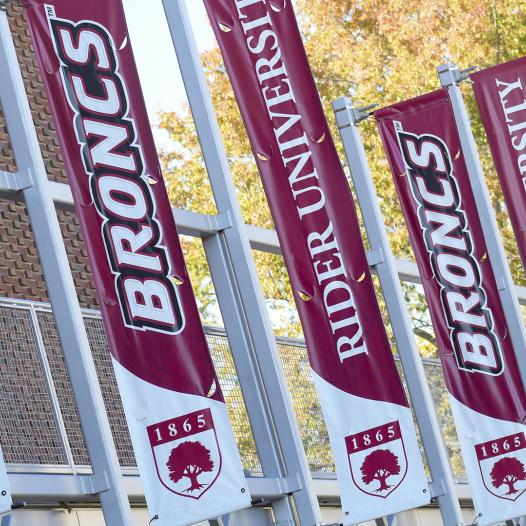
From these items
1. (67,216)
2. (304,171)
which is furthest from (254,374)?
(67,216)

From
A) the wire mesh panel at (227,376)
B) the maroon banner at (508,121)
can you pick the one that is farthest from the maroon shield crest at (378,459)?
the maroon banner at (508,121)

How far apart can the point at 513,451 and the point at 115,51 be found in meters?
5.15

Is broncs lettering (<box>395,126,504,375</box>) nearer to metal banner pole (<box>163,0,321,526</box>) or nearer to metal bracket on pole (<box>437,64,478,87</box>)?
metal bracket on pole (<box>437,64,478,87</box>)

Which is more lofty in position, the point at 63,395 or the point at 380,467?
the point at 63,395

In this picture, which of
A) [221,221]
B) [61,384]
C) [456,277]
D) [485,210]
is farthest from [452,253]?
[61,384]

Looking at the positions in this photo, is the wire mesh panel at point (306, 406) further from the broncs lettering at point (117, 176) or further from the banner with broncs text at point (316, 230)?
the broncs lettering at point (117, 176)

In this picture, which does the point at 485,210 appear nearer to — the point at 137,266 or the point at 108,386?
the point at 108,386

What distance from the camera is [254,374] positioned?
9.55m

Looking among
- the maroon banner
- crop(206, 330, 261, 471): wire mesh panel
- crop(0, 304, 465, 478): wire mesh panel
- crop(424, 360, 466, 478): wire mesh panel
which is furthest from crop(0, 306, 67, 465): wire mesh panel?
crop(424, 360, 466, 478): wire mesh panel

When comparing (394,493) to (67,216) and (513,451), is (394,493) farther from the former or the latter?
(67,216)

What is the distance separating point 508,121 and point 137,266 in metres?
6.17

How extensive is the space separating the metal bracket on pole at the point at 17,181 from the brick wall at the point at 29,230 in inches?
291

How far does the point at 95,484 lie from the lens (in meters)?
7.48

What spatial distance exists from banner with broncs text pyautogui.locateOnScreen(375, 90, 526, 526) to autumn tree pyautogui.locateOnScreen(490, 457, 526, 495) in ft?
0.26
